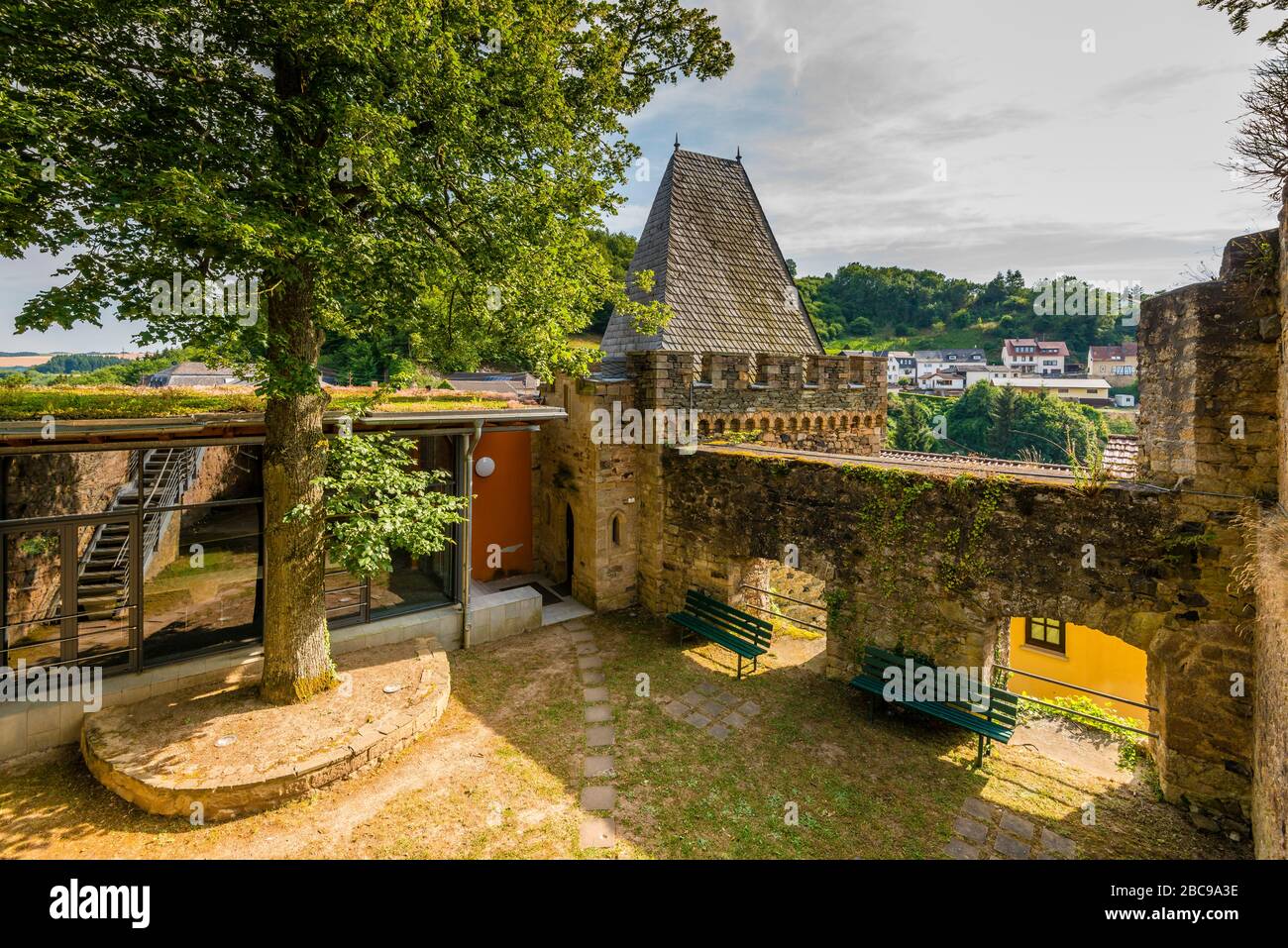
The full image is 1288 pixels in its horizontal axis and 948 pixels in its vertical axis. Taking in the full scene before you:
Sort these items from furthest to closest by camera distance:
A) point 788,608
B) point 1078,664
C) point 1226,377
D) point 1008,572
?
point 788,608
point 1078,664
point 1008,572
point 1226,377

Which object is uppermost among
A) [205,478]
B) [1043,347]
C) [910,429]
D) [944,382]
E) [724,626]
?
[1043,347]

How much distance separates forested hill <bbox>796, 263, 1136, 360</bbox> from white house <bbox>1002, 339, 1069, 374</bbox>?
3.74m

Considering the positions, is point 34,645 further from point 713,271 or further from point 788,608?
point 713,271

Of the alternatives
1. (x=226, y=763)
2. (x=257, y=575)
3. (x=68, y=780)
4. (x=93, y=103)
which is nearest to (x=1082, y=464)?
(x=226, y=763)

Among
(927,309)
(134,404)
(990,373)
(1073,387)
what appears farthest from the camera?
(927,309)

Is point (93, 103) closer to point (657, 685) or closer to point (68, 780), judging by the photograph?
point (68, 780)

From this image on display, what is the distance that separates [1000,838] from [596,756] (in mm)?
4035

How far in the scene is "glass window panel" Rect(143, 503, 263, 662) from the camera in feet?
23.2

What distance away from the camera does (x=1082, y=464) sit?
5.99 m

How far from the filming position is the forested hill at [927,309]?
78625mm

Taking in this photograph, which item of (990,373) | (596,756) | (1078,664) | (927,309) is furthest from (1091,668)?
(927,309)

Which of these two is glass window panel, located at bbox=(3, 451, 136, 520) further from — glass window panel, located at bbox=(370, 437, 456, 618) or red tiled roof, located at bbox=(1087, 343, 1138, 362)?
red tiled roof, located at bbox=(1087, 343, 1138, 362)

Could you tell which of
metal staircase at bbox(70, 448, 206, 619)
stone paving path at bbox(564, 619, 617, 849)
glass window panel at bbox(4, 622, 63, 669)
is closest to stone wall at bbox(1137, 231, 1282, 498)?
stone paving path at bbox(564, 619, 617, 849)

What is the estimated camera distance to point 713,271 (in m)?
13.0
